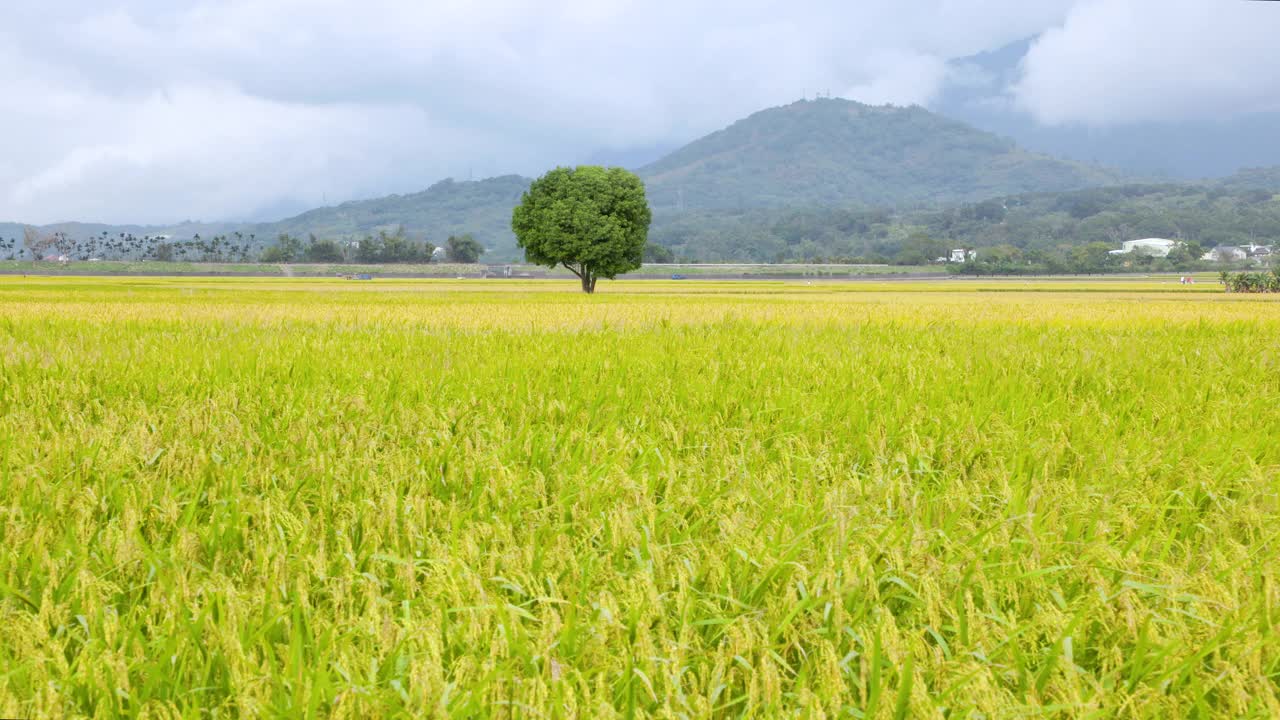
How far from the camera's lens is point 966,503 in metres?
4.06

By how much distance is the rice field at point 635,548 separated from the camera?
7.18 ft

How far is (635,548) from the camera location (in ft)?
10.8

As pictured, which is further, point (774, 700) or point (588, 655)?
point (588, 655)

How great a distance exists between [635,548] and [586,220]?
57617 mm

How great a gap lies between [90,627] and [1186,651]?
11.4 feet

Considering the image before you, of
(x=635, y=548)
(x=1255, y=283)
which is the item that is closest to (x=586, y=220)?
(x=635, y=548)

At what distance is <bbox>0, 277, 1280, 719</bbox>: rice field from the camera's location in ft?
7.18

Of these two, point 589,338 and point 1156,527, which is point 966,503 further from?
point 589,338

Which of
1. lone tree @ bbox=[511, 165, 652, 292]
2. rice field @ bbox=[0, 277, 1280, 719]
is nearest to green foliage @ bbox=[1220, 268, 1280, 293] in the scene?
lone tree @ bbox=[511, 165, 652, 292]

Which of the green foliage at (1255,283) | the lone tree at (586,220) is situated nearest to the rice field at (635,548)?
the lone tree at (586,220)

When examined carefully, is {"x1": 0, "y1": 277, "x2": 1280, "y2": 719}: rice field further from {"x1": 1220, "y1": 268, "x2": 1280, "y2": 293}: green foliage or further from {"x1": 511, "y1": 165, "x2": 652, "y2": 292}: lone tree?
{"x1": 1220, "y1": 268, "x2": 1280, "y2": 293}: green foliage

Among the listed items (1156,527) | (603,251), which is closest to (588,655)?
(1156,527)

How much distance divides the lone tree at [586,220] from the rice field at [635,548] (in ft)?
172

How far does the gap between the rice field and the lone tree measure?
5254 centimetres
